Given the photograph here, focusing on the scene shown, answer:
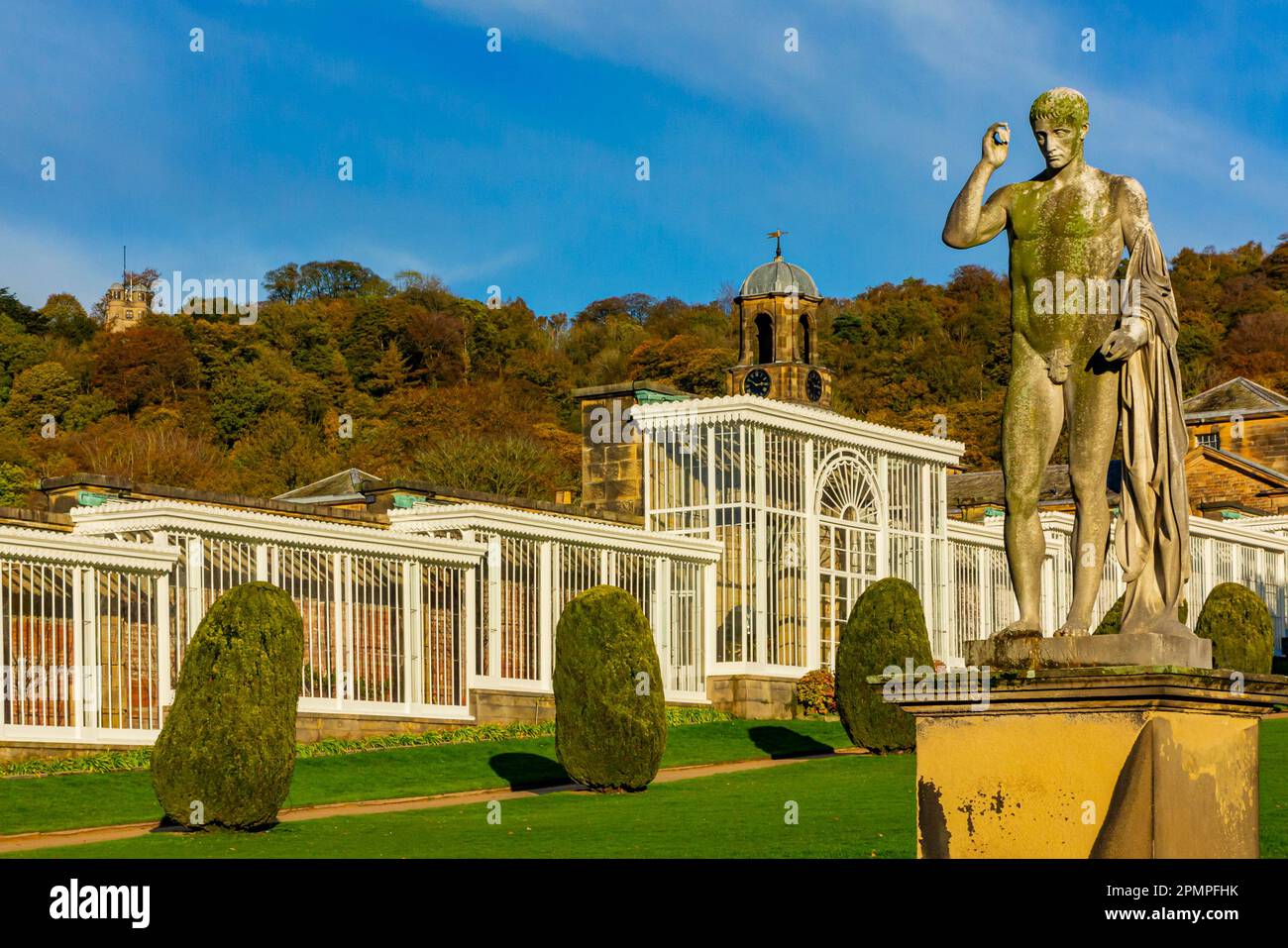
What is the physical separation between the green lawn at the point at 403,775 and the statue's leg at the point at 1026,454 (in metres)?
14.2

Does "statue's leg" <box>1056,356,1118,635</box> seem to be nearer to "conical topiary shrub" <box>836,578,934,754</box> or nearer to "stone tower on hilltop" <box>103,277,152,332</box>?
"conical topiary shrub" <box>836,578,934,754</box>

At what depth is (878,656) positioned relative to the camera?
1118 inches

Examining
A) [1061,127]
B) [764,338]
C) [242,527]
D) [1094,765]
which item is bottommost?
[1094,765]

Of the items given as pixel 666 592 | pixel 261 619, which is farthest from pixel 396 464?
pixel 261 619

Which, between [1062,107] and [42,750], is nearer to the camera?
[1062,107]

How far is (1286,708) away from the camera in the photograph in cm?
1016

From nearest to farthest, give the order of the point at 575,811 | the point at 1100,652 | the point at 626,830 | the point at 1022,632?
the point at 1100,652, the point at 1022,632, the point at 626,830, the point at 575,811

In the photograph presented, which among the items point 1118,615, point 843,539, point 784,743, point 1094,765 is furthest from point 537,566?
point 1094,765

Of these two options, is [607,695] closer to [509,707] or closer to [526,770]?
[526,770]

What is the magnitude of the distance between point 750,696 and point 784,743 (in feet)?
11.5

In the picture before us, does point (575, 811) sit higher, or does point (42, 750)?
point (42, 750)

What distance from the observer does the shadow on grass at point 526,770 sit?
25969 mm

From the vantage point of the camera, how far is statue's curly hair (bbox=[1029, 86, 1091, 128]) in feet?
32.0

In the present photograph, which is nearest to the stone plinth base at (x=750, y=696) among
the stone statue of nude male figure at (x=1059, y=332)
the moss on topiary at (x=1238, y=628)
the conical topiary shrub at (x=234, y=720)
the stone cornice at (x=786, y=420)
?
the stone cornice at (x=786, y=420)
